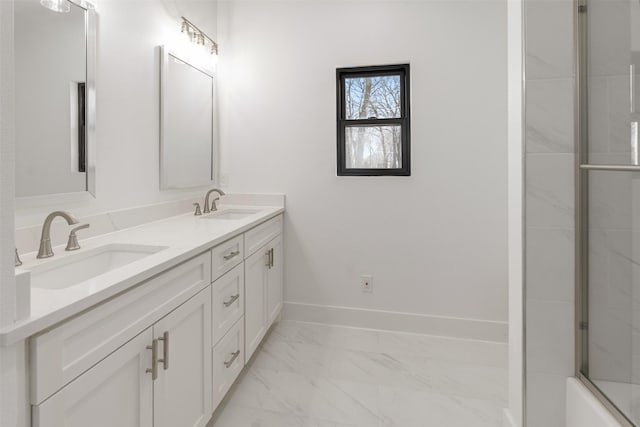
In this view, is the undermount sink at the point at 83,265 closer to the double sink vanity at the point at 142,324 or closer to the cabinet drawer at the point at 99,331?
the double sink vanity at the point at 142,324

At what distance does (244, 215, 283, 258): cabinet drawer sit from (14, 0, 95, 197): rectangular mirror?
793mm

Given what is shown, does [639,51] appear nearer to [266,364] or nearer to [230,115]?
[266,364]

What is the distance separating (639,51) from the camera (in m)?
1.11

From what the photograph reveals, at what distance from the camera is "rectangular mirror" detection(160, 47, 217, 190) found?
2207mm

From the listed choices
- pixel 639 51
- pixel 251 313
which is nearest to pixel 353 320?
pixel 251 313

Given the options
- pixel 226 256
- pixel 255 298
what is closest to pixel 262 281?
pixel 255 298

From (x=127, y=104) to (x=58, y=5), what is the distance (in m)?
0.51

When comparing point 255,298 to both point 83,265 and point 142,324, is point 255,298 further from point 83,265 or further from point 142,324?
point 142,324

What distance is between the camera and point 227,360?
70.1 inches

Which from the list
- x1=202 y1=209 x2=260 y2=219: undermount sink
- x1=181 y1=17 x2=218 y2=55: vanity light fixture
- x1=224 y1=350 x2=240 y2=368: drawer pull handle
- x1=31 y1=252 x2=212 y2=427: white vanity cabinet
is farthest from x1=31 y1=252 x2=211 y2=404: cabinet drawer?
x1=181 y1=17 x2=218 y2=55: vanity light fixture

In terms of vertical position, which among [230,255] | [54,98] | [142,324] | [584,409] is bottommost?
[584,409]

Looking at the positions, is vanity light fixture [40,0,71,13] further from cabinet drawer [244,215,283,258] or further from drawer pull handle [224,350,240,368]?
drawer pull handle [224,350,240,368]

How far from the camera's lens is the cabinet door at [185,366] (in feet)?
4.01

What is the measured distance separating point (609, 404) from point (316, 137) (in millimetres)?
2189
